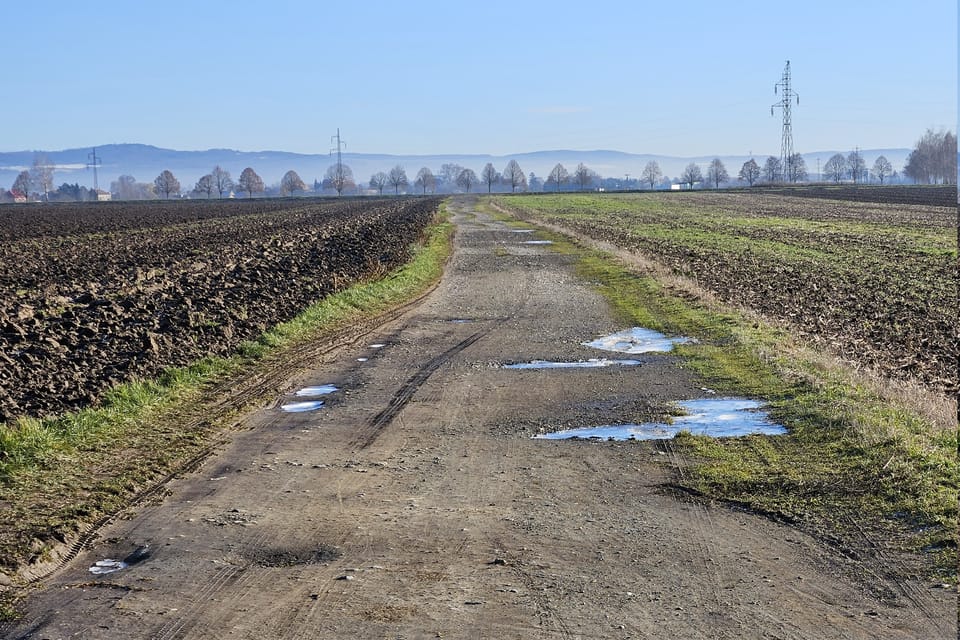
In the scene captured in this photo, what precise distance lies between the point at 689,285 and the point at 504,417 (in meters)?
13.2

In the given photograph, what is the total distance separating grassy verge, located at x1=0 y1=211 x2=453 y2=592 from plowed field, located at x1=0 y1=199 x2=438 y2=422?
480 millimetres

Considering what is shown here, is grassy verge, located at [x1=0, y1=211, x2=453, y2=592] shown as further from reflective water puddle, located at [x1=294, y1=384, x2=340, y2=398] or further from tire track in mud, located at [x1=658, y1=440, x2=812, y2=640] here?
tire track in mud, located at [x1=658, y1=440, x2=812, y2=640]

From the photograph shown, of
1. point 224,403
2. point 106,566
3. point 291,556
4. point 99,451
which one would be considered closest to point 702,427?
point 291,556

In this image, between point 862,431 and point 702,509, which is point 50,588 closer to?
point 702,509

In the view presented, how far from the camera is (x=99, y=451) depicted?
34.1 ft

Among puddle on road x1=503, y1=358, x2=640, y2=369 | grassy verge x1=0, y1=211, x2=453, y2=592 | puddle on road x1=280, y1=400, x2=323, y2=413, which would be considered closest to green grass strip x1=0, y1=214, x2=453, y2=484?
grassy verge x1=0, y1=211, x2=453, y2=592

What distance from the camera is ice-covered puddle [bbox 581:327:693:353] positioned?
54.1 ft

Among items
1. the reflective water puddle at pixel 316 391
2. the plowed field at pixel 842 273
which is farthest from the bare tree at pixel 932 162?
the reflective water puddle at pixel 316 391

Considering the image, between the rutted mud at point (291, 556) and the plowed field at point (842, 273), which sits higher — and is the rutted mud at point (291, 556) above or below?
below

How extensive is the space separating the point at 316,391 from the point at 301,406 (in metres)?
0.91

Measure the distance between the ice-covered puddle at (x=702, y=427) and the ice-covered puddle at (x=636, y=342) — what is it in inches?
172

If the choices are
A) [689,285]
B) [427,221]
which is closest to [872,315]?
[689,285]

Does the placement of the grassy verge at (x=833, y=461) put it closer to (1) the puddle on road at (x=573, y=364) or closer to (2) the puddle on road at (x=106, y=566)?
(1) the puddle on road at (x=573, y=364)

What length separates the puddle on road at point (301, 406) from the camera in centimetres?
1252
